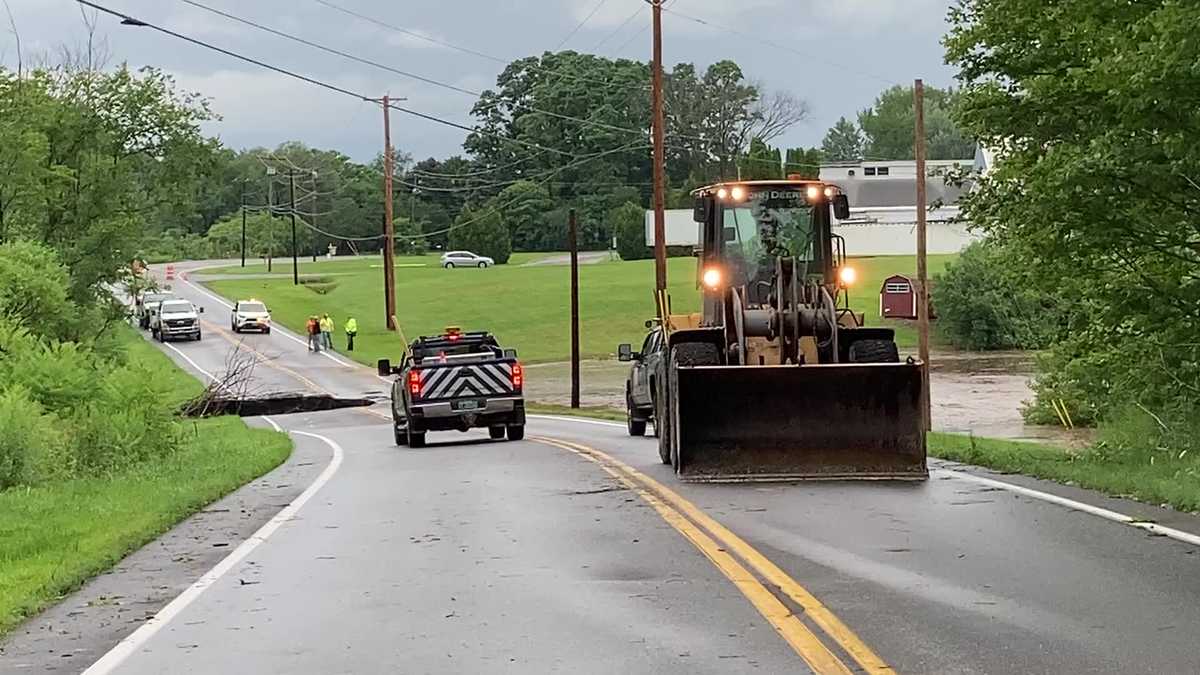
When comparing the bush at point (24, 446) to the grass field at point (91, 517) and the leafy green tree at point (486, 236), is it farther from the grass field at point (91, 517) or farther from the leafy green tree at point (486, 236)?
the leafy green tree at point (486, 236)

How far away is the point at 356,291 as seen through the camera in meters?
91.9

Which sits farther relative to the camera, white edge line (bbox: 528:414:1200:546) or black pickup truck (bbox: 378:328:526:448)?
black pickup truck (bbox: 378:328:526:448)

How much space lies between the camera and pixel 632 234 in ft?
362

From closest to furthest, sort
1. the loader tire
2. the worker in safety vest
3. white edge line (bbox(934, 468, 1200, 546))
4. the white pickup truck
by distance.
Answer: white edge line (bbox(934, 468, 1200, 546)), the loader tire, the worker in safety vest, the white pickup truck

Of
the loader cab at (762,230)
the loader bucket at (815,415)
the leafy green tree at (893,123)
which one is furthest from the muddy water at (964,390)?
the leafy green tree at (893,123)

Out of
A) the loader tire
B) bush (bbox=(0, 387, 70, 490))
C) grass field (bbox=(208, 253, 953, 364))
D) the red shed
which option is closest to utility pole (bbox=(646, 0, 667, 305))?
bush (bbox=(0, 387, 70, 490))

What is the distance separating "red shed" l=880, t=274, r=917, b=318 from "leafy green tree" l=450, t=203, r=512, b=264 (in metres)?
48.6

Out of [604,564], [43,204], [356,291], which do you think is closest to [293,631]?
[604,564]

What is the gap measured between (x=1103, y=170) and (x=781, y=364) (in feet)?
13.2

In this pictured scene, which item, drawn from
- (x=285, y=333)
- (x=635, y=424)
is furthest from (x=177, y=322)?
(x=635, y=424)

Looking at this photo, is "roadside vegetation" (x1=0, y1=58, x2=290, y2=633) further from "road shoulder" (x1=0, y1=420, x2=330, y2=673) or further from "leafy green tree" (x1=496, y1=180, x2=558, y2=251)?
"leafy green tree" (x1=496, y1=180, x2=558, y2=251)

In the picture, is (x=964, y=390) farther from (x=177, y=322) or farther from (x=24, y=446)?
(x=177, y=322)

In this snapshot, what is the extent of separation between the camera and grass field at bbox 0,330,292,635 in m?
10.7

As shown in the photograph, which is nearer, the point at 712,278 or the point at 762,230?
the point at 712,278
